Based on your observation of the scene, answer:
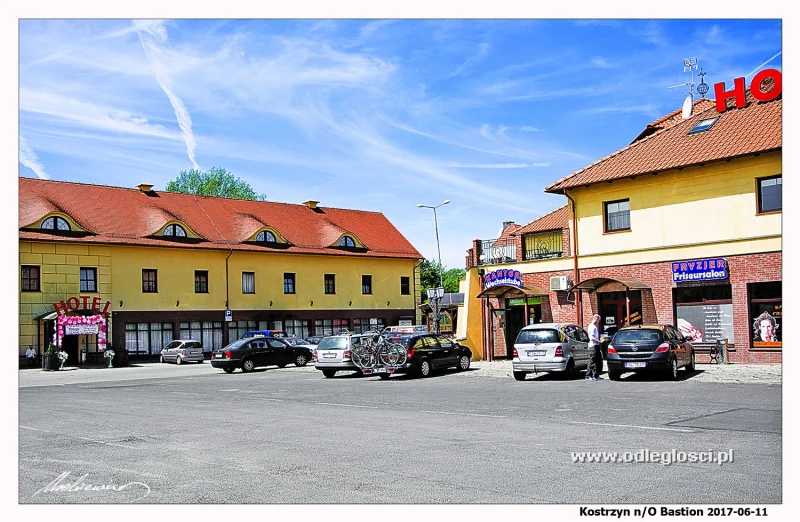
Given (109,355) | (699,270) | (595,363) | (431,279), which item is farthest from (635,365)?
(431,279)

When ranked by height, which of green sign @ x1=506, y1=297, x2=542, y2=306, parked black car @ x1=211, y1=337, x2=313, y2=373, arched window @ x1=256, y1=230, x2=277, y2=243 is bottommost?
parked black car @ x1=211, y1=337, x2=313, y2=373

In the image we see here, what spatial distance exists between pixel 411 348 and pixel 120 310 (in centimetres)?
2651

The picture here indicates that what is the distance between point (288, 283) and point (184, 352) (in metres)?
11.5

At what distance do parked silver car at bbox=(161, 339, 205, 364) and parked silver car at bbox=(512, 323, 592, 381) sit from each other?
1035 inches

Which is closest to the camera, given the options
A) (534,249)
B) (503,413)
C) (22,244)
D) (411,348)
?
(503,413)

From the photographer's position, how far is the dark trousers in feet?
74.3

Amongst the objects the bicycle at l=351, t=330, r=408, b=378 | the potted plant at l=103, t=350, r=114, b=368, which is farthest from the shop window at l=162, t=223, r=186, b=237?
the bicycle at l=351, t=330, r=408, b=378

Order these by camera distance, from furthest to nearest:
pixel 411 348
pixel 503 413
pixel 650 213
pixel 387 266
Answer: pixel 387 266 → pixel 650 213 → pixel 411 348 → pixel 503 413

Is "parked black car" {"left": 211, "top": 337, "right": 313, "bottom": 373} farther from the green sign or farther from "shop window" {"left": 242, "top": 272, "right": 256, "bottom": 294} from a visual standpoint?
"shop window" {"left": 242, "top": 272, "right": 256, "bottom": 294}

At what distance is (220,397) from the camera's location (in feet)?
69.3

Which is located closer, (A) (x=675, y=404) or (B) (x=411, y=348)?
(A) (x=675, y=404)
